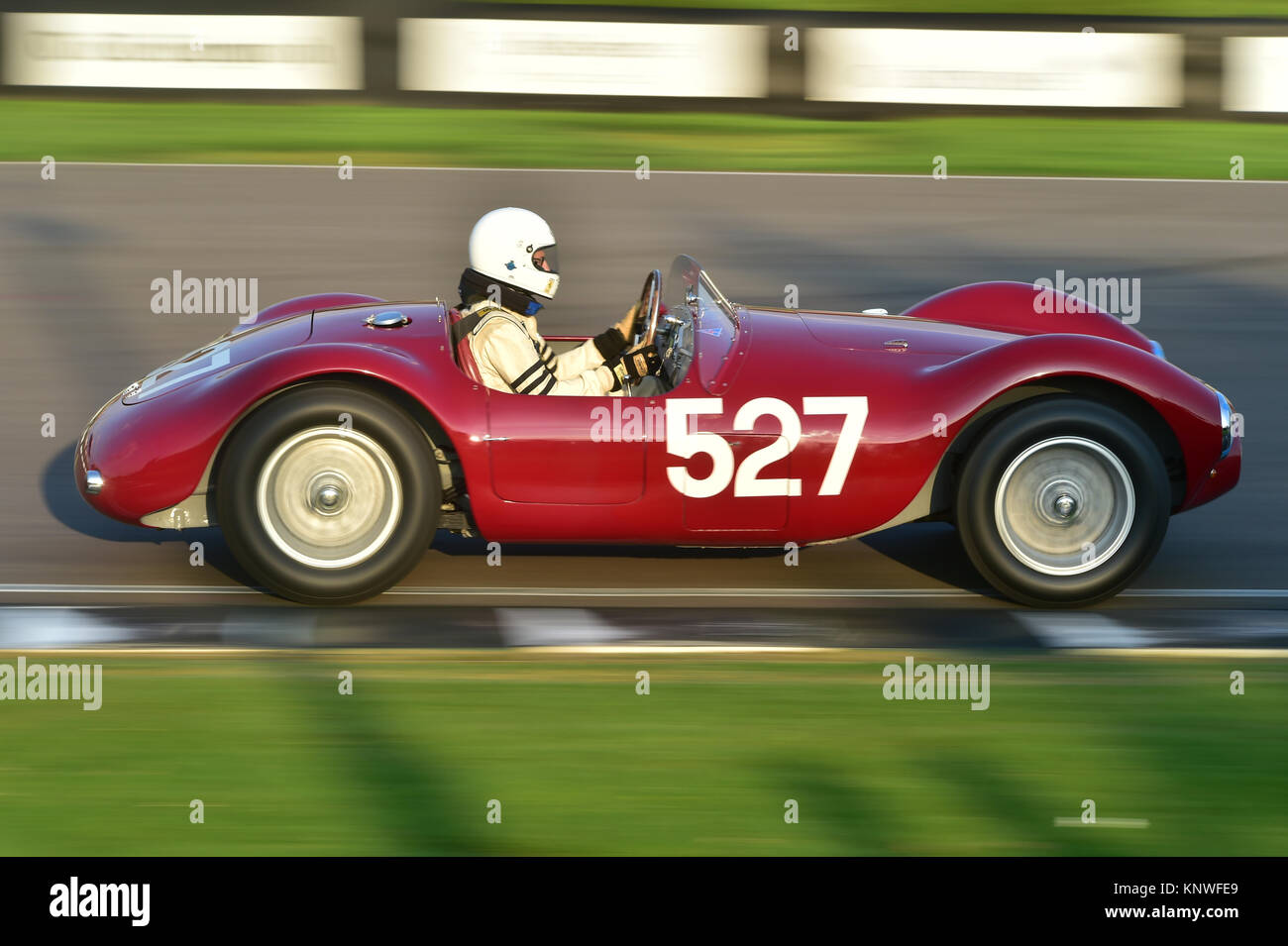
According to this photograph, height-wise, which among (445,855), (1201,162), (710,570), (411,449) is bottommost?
(445,855)

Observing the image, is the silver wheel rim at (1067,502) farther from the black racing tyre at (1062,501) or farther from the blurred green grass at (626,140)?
the blurred green grass at (626,140)

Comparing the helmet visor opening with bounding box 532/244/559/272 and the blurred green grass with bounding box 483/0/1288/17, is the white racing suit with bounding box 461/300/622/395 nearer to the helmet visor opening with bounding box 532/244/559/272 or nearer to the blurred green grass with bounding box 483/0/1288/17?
the helmet visor opening with bounding box 532/244/559/272

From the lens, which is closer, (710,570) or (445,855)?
(445,855)

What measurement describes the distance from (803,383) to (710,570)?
3.36 ft

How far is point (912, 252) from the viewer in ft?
36.8

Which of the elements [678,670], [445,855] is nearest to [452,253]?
[678,670]

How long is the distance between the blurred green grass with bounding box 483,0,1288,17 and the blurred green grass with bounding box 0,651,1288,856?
8.98 metres

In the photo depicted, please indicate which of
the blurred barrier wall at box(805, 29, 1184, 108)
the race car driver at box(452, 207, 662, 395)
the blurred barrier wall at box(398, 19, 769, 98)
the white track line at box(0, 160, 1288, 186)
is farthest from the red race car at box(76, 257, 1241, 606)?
the blurred barrier wall at box(805, 29, 1184, 108)

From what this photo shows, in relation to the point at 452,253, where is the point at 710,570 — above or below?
below

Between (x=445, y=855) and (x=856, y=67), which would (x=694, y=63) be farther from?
(x=445, y=855)

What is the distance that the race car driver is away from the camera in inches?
237

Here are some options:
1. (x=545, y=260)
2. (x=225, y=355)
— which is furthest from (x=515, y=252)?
(x=225, y=355)

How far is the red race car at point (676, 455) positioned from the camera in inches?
229

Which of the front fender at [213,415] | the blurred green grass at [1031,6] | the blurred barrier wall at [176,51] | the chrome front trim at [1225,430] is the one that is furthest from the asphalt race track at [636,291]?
the blurred green grass at [1031,6]
